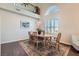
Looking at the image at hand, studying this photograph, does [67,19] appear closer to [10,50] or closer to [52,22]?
[52,22]

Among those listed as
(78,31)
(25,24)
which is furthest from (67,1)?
(25,24)

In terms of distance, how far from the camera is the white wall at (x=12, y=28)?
1779 millimetres

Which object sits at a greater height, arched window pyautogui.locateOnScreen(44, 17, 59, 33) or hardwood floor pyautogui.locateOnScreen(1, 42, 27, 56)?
arched window pyautogui.locateOnScreen(44, 17, 59, 33)

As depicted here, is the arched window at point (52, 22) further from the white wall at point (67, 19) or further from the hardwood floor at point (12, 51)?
the hardwood floor at point (12, 51)

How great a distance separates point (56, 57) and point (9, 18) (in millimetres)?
1145

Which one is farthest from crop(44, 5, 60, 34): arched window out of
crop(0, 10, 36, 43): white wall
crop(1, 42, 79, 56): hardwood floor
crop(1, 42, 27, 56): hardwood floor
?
crop(1, 42, 27, 56): hardwood floor

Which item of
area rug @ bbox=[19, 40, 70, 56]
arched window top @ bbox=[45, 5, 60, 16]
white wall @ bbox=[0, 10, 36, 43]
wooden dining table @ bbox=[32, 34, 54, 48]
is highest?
arched window top @ bbox=[45, 5, 60, 16]

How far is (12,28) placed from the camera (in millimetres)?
1798

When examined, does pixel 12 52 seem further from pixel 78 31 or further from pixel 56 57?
pixel 78 31

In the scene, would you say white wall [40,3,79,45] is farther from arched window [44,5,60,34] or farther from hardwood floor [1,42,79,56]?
hardwood floor [1,42,79,56]

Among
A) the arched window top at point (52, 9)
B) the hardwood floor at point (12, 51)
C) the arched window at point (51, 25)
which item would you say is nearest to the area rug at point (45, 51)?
the hardwood floor at point (12, 51)

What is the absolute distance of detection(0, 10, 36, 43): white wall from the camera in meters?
1.78

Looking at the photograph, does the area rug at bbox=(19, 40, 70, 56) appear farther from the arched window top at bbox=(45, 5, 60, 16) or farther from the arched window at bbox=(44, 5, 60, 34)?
the arched window top at bbox=(45, 5, 60, 16)

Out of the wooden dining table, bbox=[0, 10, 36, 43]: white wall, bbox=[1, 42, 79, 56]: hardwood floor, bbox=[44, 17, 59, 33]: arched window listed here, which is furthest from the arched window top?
bbox=[1, 42, 79, 56]: hardwood floor
